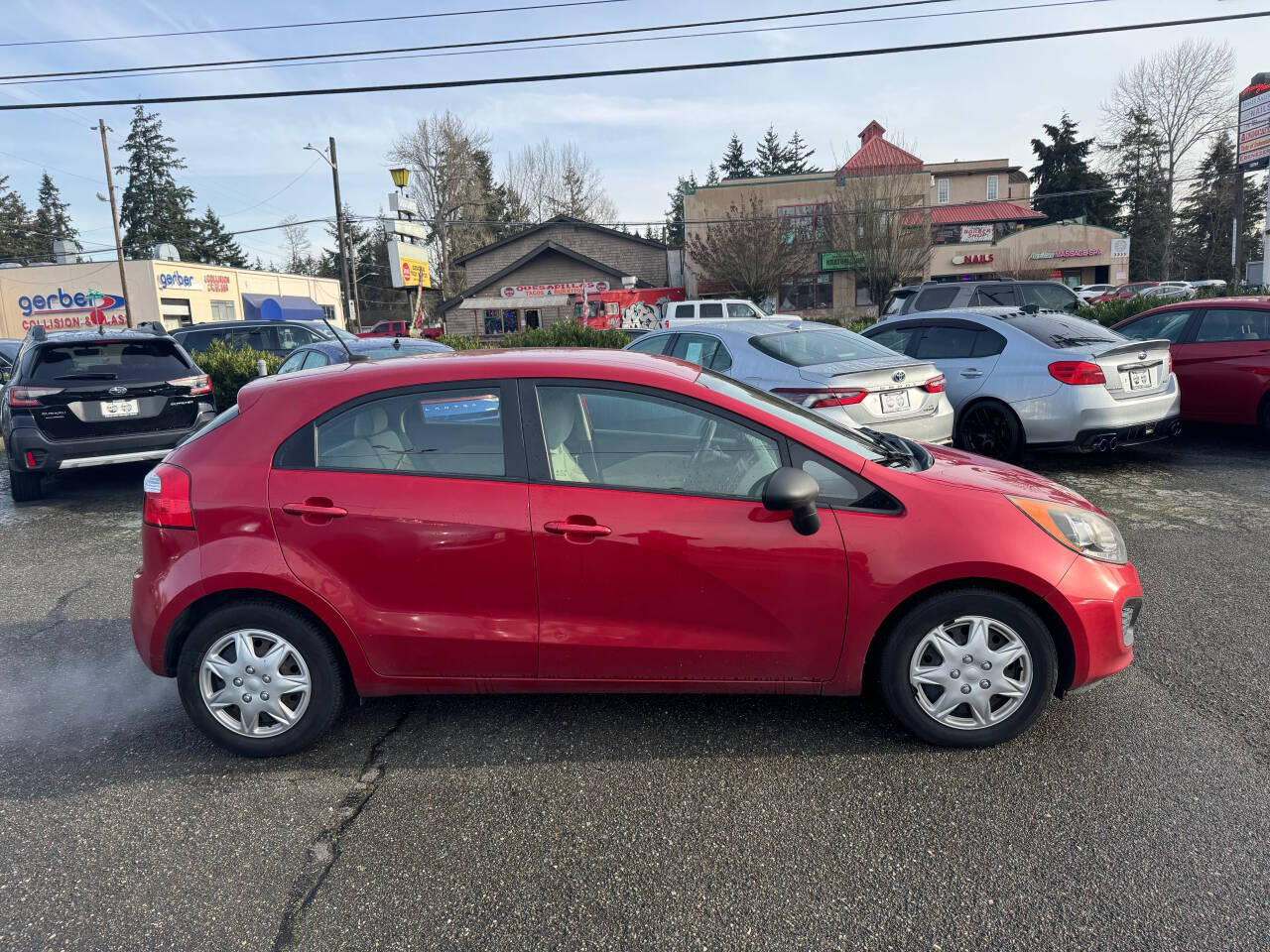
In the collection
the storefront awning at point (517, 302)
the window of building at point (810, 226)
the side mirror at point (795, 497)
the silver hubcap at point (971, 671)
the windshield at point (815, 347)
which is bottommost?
the silver hubcap at point (971, 671)

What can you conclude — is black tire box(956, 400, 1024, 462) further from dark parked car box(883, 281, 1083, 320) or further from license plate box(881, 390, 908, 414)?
dark parked car box(883, 281, 1083, 320)

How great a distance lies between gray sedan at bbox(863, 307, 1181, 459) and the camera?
7512 millimetres

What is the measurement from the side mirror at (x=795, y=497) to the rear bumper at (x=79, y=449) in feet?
24.0

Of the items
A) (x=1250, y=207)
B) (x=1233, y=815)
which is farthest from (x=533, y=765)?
(x=1250, y=207)

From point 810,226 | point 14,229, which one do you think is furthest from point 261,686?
point 14,229

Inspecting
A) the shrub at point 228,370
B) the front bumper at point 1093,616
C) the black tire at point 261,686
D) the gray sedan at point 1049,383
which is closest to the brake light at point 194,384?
the shrub at point 228,370

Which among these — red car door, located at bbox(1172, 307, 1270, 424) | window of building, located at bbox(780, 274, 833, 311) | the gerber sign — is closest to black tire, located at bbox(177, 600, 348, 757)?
red car door, located at bbox(1172, 307, 1270, 424)

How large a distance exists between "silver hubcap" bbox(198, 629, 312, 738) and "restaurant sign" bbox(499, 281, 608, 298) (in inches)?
1306

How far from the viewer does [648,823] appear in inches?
114

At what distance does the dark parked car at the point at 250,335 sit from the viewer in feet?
51.1

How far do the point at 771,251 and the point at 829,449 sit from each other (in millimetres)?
35842

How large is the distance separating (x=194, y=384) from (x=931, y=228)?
35212mm

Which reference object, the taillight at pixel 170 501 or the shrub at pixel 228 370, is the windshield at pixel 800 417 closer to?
the taillight at pixel 170 501

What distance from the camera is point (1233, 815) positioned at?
111 inches
